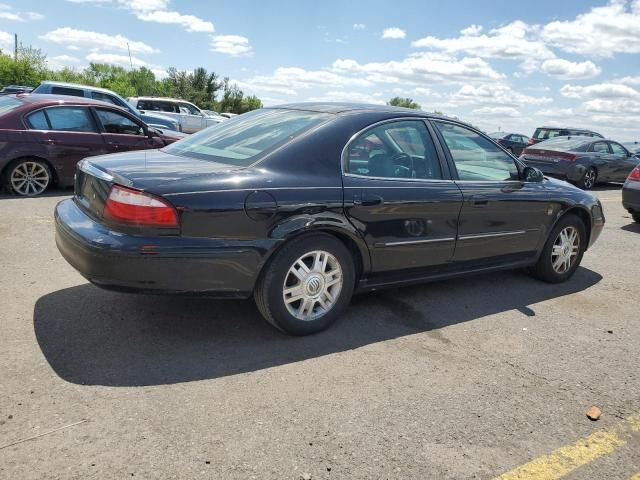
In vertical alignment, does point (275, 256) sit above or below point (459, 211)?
below

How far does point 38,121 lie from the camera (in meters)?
7.94

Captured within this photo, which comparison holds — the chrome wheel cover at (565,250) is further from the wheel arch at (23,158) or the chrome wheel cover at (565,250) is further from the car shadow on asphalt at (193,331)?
the wheel arch at (23,158)

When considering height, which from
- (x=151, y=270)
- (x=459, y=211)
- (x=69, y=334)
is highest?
(x=459, y=211)

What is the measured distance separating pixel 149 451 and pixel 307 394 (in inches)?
36.0

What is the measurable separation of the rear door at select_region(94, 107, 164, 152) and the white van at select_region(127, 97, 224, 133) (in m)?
13.7

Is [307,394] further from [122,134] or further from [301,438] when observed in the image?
[122,134]

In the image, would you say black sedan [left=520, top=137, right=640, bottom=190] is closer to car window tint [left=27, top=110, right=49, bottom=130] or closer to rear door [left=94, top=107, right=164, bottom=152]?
rear door [left=94, top=107, right=164, bottom=152]

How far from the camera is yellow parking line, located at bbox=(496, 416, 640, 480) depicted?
2.57 meters

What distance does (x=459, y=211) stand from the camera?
441cm

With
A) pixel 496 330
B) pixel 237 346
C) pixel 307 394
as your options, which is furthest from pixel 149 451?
pixel 496 330

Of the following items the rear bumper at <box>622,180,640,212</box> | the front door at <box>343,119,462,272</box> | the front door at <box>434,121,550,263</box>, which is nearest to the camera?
the front door at <box>343,119,462,272</box>

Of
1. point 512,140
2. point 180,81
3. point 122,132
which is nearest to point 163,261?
point 122,132

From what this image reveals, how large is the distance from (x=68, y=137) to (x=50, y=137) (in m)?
0.27

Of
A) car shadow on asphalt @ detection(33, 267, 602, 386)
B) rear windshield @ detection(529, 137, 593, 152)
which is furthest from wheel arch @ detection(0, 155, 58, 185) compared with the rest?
rear windshield @ detection(529, 137, 593, 152)
